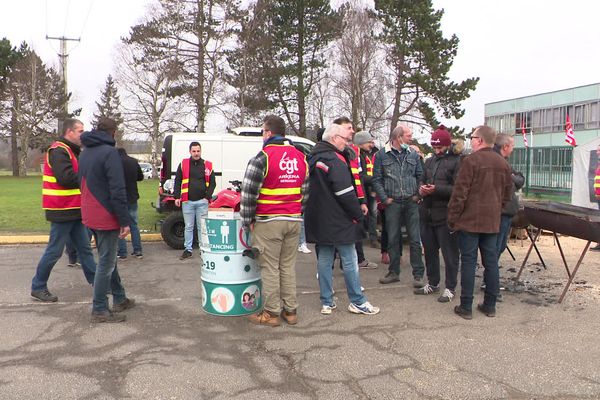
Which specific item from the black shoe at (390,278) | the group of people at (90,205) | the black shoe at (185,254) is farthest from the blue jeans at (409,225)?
the black shoe at (185,254)

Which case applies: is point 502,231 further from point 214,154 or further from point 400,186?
point 214,154

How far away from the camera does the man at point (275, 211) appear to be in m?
4.48

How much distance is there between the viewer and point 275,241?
4613mm

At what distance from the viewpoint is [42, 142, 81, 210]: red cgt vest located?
5215 mm

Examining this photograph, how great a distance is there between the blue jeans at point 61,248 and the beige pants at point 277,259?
2.08 m

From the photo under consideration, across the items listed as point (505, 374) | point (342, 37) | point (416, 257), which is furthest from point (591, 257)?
point (342, 37)

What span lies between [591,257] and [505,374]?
543 cm

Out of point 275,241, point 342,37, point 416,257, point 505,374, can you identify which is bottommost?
point 505,374

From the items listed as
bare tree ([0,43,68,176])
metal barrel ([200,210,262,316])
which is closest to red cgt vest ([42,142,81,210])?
metal barrel ([200,210,262,316])

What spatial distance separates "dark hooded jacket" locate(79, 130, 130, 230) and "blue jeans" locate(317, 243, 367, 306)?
1.90m

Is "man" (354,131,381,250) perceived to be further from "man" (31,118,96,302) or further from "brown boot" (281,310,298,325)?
"man" (31,118,96,302)

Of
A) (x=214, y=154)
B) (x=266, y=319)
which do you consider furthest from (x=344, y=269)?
(x=214, y=154)

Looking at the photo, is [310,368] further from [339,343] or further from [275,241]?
[275,241]

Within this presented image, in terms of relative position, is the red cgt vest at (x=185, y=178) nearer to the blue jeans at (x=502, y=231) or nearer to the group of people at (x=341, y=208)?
the group of people at (x=341, y=208)
